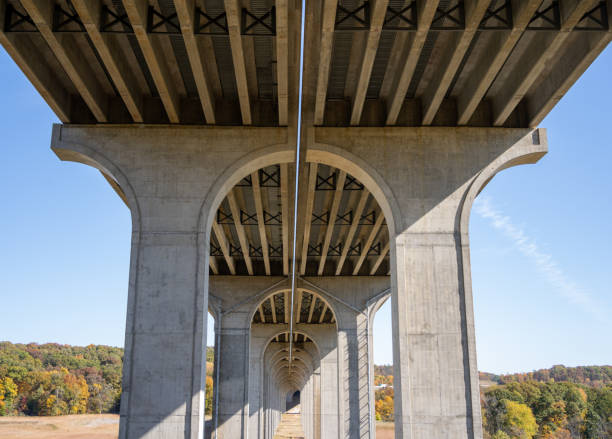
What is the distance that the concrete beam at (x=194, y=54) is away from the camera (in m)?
13.5

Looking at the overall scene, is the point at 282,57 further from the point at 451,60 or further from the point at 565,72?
the point at 565,72

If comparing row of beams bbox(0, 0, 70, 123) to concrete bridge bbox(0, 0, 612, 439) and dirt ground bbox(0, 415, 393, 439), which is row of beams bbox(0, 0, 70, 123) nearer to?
concrete bridge bbox(0, 0, 612, 439)

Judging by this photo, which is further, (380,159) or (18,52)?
(380,159)

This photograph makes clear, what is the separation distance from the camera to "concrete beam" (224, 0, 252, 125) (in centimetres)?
1337

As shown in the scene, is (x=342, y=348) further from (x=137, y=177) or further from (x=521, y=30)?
(x=521, y=30)

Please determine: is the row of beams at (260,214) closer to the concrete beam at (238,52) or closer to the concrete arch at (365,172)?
the concrete arch at (365,172)

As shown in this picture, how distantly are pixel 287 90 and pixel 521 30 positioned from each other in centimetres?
632

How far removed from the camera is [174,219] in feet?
59.3

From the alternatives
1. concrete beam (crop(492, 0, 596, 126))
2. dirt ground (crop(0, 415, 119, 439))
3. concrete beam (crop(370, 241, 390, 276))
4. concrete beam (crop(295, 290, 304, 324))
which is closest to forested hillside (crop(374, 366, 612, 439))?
concrete beam (crop(295, 290, 304, 324))

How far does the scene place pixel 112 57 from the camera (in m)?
15.6

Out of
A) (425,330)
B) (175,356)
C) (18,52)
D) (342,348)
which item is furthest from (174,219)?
(342,348)

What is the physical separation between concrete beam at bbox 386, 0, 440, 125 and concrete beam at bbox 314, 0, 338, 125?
2.01 m

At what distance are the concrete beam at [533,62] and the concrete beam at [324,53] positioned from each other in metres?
5.32

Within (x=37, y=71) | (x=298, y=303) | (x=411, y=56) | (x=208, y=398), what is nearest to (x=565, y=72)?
(x=411, y=56)
